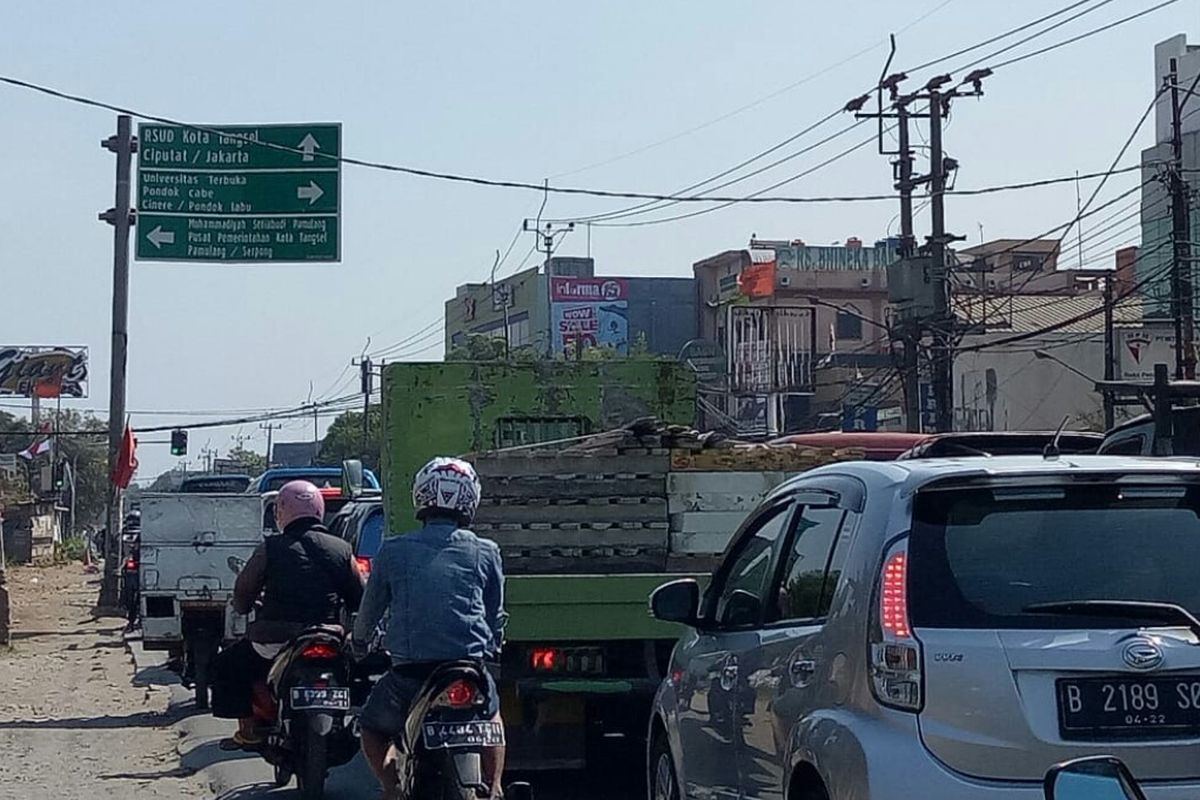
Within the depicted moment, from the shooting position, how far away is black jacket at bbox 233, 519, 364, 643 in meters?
9.36

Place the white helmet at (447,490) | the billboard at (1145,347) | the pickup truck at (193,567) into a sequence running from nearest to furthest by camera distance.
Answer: the white helmet at (447,490) < the pickup truck at (193,567) < the billboard at (1145,347)

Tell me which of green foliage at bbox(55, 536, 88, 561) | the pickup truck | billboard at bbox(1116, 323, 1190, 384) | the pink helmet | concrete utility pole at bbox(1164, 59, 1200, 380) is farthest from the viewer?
green foliage at bbox(55, 536, 88, 561)

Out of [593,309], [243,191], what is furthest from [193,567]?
[593,309]

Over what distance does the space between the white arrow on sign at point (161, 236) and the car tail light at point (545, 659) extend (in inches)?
650

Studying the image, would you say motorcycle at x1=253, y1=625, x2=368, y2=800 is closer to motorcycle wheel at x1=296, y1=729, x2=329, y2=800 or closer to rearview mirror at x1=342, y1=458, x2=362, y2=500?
motorcycle wheel at x1=296, y1=729, x2=329, y2=800

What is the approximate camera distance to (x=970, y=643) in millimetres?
4906

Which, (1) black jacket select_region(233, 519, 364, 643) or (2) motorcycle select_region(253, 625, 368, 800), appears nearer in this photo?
(2) motorcycle select_region(253, 625, 368, 800)

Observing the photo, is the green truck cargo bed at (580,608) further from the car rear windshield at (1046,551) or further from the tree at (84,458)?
the tree at (84,458)

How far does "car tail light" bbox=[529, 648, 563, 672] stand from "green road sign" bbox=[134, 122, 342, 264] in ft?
50.9

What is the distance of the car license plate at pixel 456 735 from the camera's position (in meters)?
6.65

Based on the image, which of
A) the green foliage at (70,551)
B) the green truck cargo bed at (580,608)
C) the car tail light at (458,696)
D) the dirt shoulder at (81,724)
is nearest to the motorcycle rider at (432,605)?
the car tail light at (458,696)

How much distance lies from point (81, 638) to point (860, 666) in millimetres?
21380

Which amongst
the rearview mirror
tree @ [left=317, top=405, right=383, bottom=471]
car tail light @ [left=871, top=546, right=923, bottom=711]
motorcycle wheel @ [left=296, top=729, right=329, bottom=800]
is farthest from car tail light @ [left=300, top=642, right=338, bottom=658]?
tree @ [left=317, top=405, right=383, bottom=471]

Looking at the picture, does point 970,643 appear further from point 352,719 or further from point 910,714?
point 352,719
